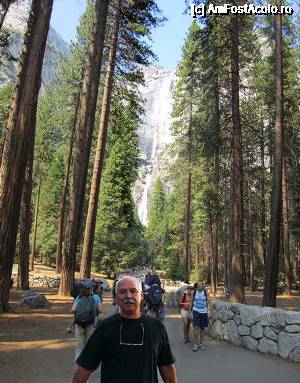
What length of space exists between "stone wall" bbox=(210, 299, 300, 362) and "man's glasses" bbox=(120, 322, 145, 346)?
657 cm

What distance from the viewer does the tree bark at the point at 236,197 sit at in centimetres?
1443

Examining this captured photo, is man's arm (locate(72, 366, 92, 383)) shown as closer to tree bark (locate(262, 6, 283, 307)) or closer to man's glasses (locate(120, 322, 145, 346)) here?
man's glasses (locate(120, 322, 145, 346))

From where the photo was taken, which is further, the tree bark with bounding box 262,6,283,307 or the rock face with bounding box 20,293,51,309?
the rock face with bounding box 20,293,51,309

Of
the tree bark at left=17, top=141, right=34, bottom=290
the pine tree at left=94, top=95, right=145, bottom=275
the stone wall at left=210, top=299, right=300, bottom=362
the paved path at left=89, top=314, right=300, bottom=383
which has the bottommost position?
the paved path at left=89, top=314, right=300, bottom=383

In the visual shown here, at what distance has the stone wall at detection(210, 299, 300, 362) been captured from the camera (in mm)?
8758

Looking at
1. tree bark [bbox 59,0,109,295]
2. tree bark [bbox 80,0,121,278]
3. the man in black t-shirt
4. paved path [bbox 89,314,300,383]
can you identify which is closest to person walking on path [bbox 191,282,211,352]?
paved path [bbox 89,314,300,383]

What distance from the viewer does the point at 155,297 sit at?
38.3ft

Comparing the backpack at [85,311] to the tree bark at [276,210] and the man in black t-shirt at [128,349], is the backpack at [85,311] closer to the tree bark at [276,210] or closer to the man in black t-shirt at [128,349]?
the man in black t-shirt at [128,349]

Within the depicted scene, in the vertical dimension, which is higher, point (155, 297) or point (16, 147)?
point (16, 147)

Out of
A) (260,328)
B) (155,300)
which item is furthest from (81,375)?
(155,300)

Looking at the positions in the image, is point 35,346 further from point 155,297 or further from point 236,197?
point 236,197

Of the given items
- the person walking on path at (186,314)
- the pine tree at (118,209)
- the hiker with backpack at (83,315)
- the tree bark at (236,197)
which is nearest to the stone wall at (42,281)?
the pine tree at (118,209)

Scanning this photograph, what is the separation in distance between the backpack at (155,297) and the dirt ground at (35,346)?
2288 millimetres

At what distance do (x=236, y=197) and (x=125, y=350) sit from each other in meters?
12.7
